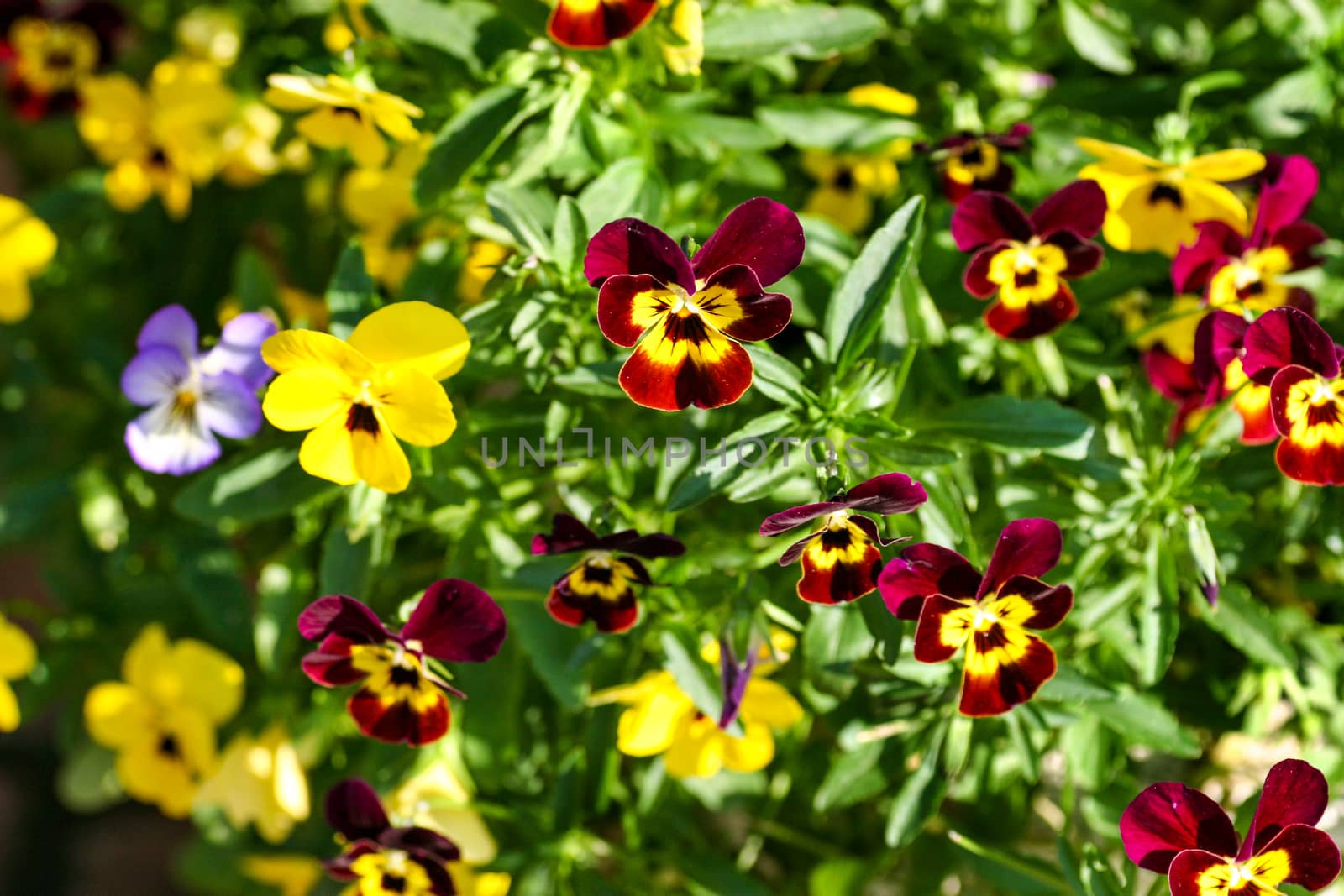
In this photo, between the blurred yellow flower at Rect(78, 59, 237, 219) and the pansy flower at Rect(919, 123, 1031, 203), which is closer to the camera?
the pansy flower at Rect(919, 123, 1031, 203)

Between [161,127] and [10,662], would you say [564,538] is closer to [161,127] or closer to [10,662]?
[10,662]

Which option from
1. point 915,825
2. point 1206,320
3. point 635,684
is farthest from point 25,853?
point 1206,320

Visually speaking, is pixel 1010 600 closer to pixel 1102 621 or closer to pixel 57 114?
pixel 1102 621

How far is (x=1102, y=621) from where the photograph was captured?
1.06m

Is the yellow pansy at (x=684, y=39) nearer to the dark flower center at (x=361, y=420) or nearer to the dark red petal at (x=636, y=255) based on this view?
the dark red petal at (x=636, y=255)

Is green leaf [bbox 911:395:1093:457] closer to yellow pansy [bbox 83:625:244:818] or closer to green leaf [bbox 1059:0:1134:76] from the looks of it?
green leaf [bbox 1059:0:1134:76]

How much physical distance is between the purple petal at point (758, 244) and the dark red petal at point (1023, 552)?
0.83 ft

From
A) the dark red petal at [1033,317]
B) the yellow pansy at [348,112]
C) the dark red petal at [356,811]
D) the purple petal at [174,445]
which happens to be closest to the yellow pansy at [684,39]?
the yellow pansy at [348,112]

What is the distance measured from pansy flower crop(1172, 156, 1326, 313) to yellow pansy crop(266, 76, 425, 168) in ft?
2.24

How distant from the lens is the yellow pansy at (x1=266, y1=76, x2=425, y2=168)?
1.01 m

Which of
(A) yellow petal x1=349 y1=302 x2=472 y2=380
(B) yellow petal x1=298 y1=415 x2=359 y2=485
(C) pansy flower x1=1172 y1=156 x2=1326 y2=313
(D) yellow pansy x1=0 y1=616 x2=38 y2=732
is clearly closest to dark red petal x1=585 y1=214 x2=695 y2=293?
(A) yellow petal x1=349 y1=302 x2=472 y2=380

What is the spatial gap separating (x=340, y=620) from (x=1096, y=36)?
3.35 ft

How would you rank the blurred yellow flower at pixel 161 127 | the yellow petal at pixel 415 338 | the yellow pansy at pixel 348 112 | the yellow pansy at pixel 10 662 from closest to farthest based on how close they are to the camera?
the yellow petal at pixel 415 338
the yellow pansy at pixel 348 112
the yellow pansy at pixel 10 662
the blurred yellow flower at pixel 161 127

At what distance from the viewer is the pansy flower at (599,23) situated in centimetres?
94
